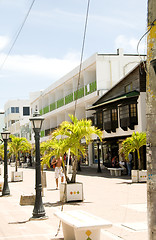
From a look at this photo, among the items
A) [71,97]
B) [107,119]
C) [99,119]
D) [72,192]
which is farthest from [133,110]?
[71,97]

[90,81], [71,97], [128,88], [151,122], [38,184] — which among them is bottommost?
[38,184]

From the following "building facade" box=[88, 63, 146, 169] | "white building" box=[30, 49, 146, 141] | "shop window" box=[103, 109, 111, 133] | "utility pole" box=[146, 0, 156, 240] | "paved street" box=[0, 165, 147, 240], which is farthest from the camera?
"white building" box=[30, 49, 146, 141]

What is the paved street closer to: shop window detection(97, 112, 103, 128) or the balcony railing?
shop window detection(97, 112, 103, 128)

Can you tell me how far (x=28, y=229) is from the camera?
9.44 m

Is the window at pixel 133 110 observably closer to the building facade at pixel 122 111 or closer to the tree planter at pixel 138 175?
the building facade at pixel 122 111

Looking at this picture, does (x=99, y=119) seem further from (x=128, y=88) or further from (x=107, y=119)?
(x=128, y=88)

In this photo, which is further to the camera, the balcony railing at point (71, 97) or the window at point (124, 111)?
the balcony railing at point (71, 97)

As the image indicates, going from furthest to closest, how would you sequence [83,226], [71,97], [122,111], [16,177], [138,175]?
[71,97] → [122,111] → [16,177] → [138,175] → [83,226]

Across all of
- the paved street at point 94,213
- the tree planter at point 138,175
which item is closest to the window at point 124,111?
the tree planter at point 138,175

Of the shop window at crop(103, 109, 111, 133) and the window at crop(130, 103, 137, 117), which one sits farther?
the shop window at crop(103, 109, 111, 133)

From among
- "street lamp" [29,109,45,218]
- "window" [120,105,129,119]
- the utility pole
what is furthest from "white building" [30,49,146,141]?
the utility pole

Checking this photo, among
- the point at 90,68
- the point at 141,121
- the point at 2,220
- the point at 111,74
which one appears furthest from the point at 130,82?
the point at 2,220

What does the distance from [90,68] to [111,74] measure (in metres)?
3.27

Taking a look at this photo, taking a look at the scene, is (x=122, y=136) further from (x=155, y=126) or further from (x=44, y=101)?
(x=44, y=101)
